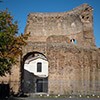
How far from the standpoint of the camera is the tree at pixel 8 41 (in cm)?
1694

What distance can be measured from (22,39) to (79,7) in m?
24.9

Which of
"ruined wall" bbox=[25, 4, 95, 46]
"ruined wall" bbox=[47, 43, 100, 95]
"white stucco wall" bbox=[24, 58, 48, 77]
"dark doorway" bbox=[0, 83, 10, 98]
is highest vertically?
"ruined wall" bbox=[25, 4, 95, 46]

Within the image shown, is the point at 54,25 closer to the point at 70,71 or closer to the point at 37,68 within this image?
the point at 37,68

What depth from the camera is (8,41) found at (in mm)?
17328

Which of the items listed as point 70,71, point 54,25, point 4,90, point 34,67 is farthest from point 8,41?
point 34,67

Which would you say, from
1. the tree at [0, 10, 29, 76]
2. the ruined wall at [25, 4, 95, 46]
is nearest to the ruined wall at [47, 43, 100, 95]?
the tree at [0, 10, 29, 76]

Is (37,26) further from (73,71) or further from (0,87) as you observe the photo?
(0,87)

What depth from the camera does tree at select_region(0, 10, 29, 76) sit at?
667 inches

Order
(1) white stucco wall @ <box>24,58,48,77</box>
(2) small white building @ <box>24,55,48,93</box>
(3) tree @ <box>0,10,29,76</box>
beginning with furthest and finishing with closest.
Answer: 1. (1) white stucco wall @ <box>24,58,48,77</box>
2. (2) small white building @ <box>24,55,48,93</box>
3. (3) tree @ <box>0,10,29,76</box>

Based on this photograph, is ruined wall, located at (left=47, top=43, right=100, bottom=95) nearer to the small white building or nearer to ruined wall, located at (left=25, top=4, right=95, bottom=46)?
ruined wall, located at (left=25, top=4, right=95, bottom=46)

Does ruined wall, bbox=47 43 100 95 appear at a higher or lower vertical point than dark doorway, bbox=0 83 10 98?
higher

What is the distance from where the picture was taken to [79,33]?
4106cm

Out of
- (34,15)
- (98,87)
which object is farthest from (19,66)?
(34,15)

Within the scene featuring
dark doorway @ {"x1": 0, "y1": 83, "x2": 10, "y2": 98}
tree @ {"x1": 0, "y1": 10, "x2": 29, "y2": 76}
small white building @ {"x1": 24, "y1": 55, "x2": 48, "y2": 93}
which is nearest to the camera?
tree @ {"x1": 0, "y1": 10, "x2": 29, "y2": 76}
